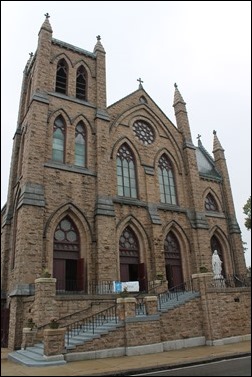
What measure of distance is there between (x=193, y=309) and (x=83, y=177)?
386 inches

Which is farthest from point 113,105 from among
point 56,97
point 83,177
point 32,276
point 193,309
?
point 193,309

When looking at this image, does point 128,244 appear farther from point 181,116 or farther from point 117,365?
point 181,116

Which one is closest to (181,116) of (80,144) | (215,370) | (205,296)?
(80,144)

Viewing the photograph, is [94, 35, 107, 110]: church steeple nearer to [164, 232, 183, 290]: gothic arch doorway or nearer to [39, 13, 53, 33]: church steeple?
[39, 13, 53, 33]: church steeple

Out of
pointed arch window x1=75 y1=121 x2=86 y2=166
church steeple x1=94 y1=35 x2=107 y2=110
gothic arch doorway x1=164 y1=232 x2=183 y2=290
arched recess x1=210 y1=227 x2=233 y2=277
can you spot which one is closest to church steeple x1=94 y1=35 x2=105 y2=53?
church steeple x1=94 y1=35 x2=107 y2=110

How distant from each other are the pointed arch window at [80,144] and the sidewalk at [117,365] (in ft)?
39.3

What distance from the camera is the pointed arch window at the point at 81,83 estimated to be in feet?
76.6

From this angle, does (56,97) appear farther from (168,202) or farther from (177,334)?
(177,334)

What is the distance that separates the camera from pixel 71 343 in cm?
1175

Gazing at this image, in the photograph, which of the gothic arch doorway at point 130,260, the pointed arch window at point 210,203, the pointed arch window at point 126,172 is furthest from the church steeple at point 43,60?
the pointed arch window at point 210,203

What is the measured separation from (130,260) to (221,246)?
9405 millimetres

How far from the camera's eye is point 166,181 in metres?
24.5

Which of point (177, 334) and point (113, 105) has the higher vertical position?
point (113, 105)

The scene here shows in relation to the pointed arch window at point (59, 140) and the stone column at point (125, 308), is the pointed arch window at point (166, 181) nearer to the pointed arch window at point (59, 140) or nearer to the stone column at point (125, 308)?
the pointed arch window at point (59, 140)
